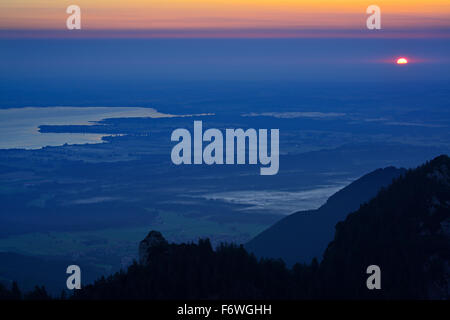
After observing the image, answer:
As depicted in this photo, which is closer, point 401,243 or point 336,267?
point 336,267

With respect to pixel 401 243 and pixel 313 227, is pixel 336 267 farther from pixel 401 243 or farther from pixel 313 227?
pixel 313 227

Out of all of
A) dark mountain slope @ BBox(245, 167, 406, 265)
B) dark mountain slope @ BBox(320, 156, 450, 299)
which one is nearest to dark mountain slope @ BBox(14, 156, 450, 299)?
dark mountain slope @ BBox(320, 156, 450, 299)

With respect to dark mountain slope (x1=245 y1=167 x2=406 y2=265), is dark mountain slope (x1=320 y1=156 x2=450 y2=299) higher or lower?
lower

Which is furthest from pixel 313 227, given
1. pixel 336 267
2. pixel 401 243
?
pixel 336 267

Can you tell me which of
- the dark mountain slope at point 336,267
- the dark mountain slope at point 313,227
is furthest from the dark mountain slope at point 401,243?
the dark mountain slope at point 313,227

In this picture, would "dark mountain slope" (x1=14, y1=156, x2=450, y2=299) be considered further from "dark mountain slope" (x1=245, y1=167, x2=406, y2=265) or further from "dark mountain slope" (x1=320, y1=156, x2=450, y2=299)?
"dark mountain slope" (x1=245, y1=167, x2=406, y2=265)

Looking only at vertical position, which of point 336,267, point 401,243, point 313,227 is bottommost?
point 336,267

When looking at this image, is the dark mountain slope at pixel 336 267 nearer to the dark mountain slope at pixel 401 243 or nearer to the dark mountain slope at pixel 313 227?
the dark mountain slope at pixel 401 243

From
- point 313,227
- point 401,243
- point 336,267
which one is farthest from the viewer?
point 313,227
